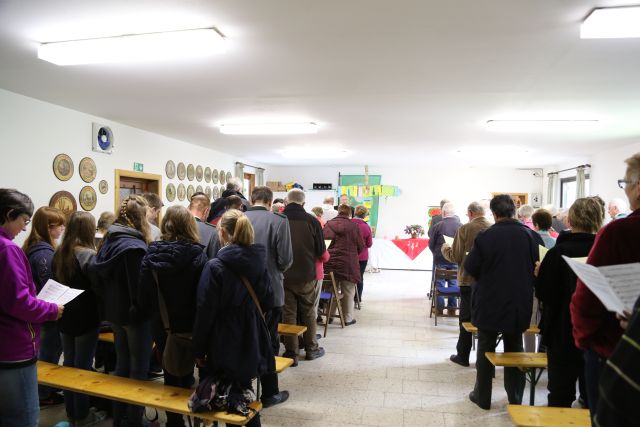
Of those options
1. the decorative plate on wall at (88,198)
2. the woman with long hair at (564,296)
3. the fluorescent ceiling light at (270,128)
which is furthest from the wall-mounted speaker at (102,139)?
the woman with long hair at (564,296)

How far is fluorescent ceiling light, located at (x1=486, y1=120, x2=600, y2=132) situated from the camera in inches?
197

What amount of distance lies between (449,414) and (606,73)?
2.90 metres

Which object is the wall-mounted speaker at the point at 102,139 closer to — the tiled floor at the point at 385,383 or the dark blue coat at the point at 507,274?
the tiled floor at the point at 385,383

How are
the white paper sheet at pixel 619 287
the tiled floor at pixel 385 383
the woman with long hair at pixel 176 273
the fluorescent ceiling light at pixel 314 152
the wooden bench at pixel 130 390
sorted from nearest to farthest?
the white paper sheet at pixel 619 287
the wooden bench at pixel 130 390
the woman with long hair at pixel 176 273
the tiled floor at pixel 385 383
the fluorescent ceiling light at pixel 314 152

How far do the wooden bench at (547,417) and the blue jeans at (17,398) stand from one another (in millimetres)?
2186

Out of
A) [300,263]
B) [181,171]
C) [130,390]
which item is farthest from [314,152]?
[130,390]

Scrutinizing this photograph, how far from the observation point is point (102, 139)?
17.4 ft

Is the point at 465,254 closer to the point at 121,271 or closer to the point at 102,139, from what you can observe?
the point at 121,271

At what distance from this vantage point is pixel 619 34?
223 centimetres

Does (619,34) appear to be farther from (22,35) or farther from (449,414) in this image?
(22,35)

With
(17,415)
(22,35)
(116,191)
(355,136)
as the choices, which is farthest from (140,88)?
(355,136)

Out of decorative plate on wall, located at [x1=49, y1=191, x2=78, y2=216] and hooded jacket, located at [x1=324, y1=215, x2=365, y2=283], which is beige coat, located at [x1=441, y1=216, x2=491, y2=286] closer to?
hooded jacket, located at [x1=324, y1=215, x2=365, y2=283]

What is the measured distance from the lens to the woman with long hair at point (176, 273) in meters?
2.17

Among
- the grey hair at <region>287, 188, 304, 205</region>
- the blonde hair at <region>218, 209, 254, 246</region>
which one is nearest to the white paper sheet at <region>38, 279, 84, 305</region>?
the blonde hair at <region>218, 209, 254, 246</region>
